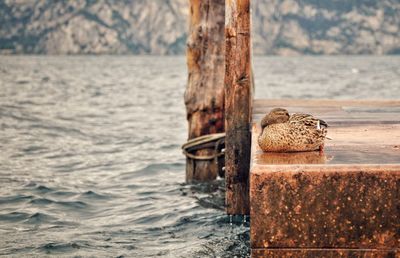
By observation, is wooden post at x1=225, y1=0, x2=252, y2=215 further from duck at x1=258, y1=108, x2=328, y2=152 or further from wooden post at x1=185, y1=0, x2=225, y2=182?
wooden post at x1=185, y1=0, x2=225, y2=182

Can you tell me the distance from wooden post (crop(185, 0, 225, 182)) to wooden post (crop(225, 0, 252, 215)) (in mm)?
2266

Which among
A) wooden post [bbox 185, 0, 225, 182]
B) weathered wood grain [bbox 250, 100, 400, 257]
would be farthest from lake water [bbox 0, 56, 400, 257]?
weathered wood grain [bbox 250, 100, 400, 257]

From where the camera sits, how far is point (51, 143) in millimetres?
20031

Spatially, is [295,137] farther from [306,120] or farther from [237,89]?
[237,89]

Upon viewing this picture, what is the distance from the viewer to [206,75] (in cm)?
1105

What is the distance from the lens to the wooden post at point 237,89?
27.0 feet

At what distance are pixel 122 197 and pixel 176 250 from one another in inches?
153

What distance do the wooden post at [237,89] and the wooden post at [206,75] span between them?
7.43ft

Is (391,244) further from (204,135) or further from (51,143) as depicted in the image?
(51,143)

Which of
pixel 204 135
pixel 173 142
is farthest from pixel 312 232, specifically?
pixel 173 142

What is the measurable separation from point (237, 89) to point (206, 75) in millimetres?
2827

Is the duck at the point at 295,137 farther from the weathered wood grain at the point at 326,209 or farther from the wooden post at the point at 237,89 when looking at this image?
the wooden post at the point at 237,89

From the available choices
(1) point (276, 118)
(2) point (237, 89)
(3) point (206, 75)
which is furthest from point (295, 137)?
(3) point (206, 75)

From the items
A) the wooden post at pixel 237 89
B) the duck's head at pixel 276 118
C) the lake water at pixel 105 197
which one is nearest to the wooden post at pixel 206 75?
the lake water at pixel 105 197
